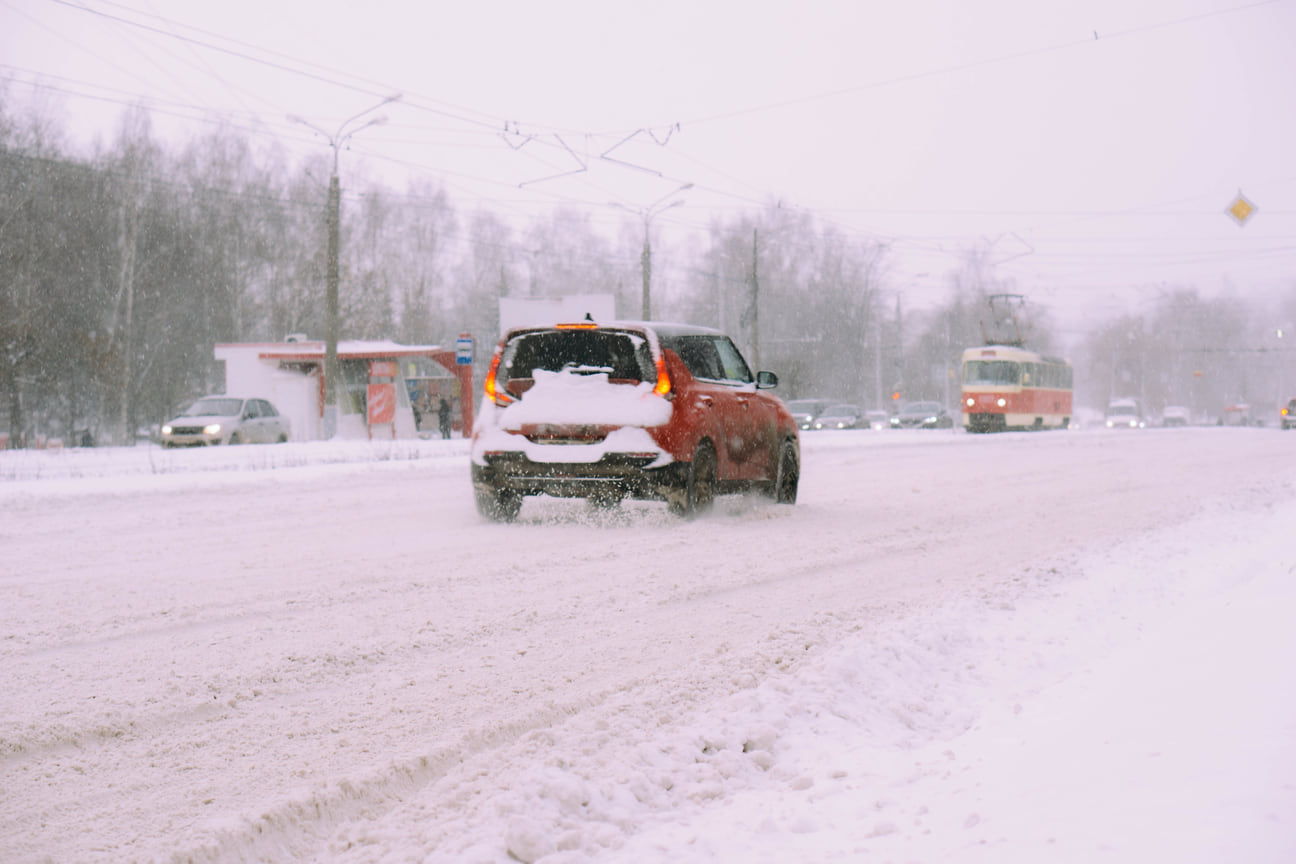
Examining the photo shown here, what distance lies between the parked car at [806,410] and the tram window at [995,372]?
8872mm

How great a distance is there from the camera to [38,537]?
901 centimetres

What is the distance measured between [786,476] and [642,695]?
25.4 ft

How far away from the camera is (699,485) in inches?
397

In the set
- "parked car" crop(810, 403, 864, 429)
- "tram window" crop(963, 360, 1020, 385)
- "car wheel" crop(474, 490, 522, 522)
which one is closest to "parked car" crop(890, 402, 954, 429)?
"parked car" crop(810, 403, 864, 429)

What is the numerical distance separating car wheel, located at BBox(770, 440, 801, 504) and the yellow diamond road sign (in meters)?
19.7

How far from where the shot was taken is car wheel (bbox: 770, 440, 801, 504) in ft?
38.7

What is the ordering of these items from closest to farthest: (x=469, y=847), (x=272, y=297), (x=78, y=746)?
1. (x=469, y=847)
2. (x=78, y=746)
3. (x=272, y=297)

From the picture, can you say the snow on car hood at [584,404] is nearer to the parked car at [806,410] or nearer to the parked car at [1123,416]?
the parked car at [806,410]

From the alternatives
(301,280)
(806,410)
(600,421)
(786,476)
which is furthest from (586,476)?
(301,280)

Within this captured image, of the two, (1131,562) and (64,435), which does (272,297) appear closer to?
(64,435)

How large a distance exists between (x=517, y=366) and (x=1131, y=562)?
5.28 meters

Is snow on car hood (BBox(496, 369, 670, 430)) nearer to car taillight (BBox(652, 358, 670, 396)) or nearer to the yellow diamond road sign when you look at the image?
car taillight (BBox(652, 358, 670, 396))

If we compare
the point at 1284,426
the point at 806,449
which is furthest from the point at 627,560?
the point at 1284,426

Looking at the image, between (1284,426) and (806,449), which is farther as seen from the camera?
(1284,426)
